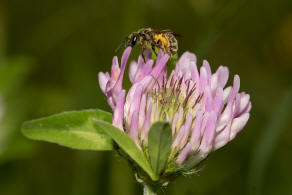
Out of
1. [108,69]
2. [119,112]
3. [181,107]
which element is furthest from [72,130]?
[108,69]

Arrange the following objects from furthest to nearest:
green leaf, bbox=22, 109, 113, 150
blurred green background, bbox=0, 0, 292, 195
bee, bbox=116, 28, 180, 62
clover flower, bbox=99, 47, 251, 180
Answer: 1. blurred green background, bbox=0, 0, 292, 195
2. bee, bbox=116, 28, 180, 62
3. green leaf, bbox=22, 109, 113, 150
4. clover flower, bbox=99, 47, 251, 180

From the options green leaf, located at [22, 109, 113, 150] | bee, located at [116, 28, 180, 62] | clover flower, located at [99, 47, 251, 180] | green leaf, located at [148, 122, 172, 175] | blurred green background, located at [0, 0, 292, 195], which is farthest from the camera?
blurred green background, located at [0, 0, 292, 195]

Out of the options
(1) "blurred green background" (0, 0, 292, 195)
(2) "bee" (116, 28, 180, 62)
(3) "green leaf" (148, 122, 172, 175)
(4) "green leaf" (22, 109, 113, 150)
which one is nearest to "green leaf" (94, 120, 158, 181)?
(3) "green leaf" (148, 122, 172, 175)

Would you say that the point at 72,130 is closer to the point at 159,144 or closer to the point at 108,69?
the point at 159,144

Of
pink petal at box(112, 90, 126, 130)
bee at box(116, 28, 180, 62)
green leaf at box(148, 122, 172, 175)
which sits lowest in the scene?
green leaf at box(148, 122, 172, 175)

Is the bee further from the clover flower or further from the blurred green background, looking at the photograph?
the blurred green background

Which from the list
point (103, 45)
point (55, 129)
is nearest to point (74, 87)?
point (103, 45)
